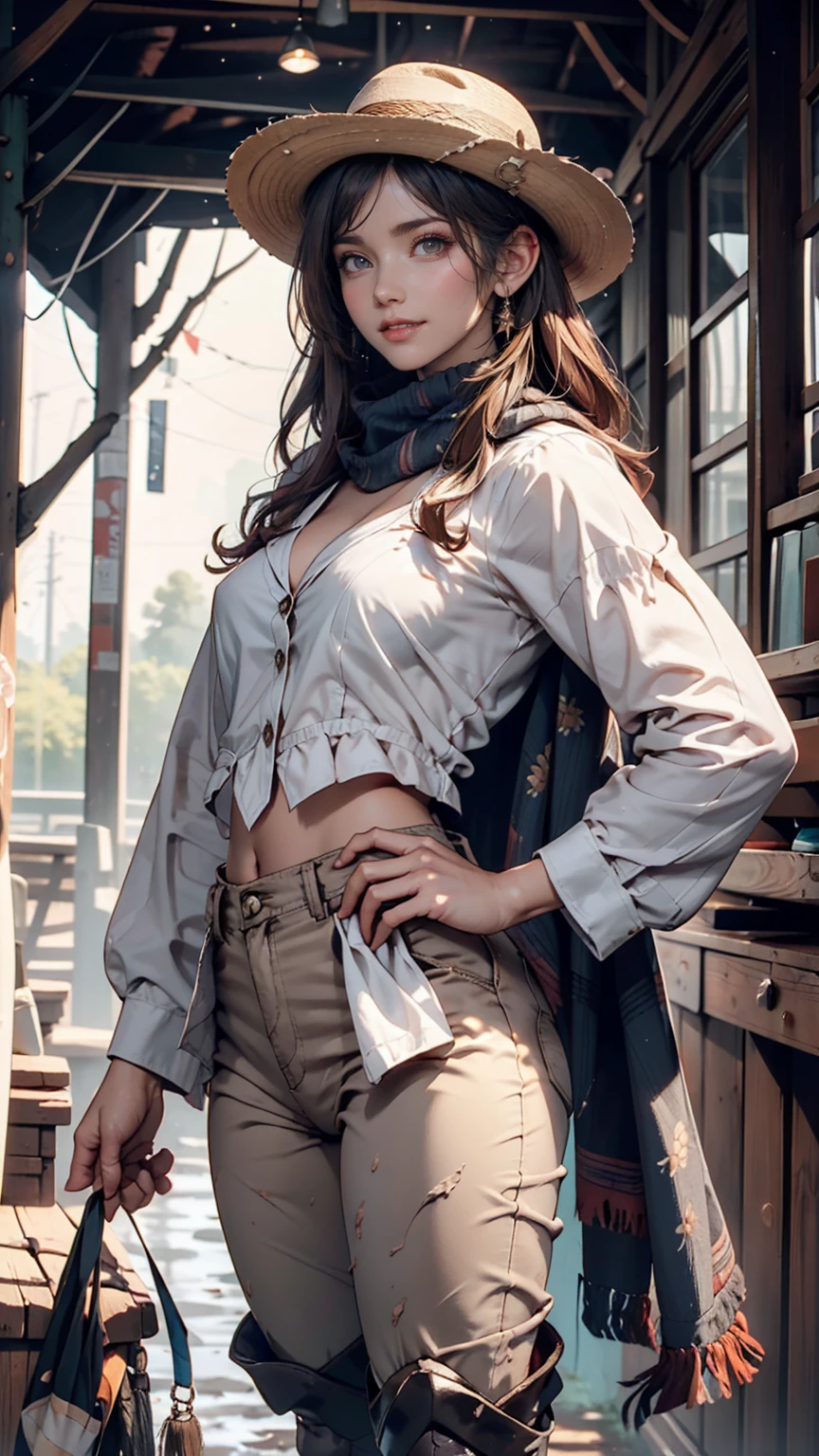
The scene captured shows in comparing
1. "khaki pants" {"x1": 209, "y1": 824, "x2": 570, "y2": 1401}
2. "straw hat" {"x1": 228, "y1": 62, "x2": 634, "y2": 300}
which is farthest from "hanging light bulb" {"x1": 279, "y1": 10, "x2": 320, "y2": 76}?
"khaki pants" {"x1": 209, "y1": 824, "x2": 570, "y2": 1401}

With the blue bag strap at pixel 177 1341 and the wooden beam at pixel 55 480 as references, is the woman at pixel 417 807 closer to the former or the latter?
the blue bag strap at pixel 177 1341

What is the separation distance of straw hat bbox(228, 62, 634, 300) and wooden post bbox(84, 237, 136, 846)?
3425mm

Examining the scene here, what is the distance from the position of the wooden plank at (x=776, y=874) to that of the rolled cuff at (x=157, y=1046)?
2.84 ft

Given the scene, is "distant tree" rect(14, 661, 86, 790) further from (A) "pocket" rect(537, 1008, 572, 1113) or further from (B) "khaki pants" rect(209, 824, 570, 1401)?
(A) "pocket" rect(537, 1008, 572, 1113)

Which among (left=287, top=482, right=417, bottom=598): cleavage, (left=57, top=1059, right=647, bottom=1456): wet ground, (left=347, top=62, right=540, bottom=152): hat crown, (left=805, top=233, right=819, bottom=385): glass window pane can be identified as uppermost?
(left=805, top=233, right=819, bottom=385): glass window pane

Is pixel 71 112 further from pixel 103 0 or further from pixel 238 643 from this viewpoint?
pixel 238 643

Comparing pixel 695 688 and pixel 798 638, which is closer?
pixel 695 688

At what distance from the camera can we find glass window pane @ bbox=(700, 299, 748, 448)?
11.0 feet

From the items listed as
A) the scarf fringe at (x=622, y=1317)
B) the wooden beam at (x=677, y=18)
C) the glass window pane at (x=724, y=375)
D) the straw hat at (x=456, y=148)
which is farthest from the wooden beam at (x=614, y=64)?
the scarf fringe at (x=622, y=1317)

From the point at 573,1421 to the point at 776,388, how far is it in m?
2.19

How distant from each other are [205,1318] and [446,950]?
112 inches

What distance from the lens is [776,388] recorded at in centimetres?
278

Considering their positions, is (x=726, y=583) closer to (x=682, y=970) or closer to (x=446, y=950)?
(x=682, y=970)

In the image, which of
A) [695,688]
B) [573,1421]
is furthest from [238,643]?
[573,1421]
